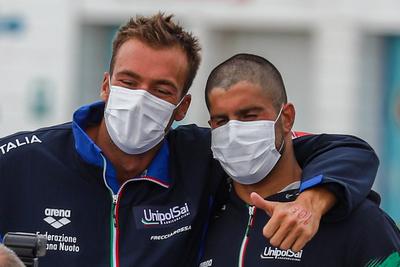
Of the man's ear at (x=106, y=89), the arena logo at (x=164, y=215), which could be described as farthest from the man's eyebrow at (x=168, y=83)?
the arena logo at (x=164, y=215)

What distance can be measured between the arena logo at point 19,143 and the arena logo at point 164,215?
479 millimetres

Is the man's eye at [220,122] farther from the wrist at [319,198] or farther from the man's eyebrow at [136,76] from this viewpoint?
the wrist at [319,198]

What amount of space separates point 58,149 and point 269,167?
0.79 metres

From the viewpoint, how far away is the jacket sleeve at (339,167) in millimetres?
4277

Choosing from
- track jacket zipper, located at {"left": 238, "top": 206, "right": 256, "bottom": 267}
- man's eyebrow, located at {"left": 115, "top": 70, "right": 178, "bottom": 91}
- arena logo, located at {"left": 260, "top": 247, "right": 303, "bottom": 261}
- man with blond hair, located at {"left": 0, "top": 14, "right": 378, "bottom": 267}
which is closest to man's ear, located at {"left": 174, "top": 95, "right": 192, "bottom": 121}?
man with blond hair, located at {"left": 0, "top": 14, "right": 378, "bottom": 267}

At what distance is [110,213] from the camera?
15.2 feet

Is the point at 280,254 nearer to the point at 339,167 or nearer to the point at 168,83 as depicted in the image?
the point at 339,167

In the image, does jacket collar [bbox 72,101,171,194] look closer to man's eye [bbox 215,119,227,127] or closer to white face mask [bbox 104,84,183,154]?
white face mask [bbox 104,84,183,154]

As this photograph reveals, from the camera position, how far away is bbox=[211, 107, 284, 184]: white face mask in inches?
175

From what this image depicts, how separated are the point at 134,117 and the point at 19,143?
1.46 feet

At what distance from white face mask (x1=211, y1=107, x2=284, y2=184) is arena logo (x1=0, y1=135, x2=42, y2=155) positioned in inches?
27.5

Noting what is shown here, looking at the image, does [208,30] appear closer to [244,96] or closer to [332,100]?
[332,100]

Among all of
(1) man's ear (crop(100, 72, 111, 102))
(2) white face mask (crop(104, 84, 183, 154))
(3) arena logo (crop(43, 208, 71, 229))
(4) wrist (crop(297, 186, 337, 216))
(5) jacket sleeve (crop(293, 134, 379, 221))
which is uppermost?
(1) man's ear (crop(100, 72, 111, 102))

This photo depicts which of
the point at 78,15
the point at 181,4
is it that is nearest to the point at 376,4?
the point at 181,4
